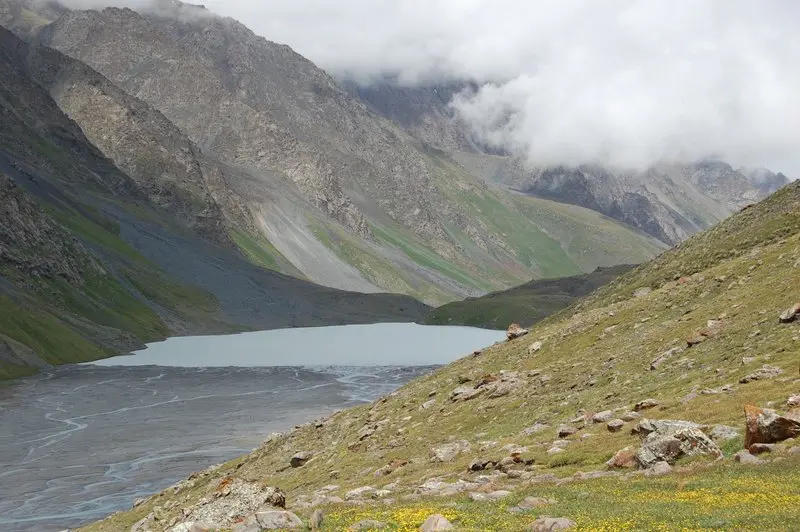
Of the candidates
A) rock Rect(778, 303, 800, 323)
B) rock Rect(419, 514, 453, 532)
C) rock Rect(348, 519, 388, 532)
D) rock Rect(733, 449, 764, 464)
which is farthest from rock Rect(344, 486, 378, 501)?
rock Rect(778, 303, 800, 323)

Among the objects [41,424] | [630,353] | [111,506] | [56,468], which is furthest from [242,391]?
[630,353]

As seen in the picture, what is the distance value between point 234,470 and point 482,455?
2582cm

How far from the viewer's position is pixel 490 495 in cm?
2642

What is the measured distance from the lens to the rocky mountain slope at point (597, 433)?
22641 mm

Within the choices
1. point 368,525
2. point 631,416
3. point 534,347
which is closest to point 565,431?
point 631,416

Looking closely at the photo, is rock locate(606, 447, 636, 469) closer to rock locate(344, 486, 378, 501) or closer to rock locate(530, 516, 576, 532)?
rock locate(530, 516, 576, 532)

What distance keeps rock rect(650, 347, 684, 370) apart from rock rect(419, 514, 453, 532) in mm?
22350

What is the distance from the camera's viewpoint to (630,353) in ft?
145

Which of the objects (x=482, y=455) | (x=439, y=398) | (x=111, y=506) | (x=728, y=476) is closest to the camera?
(x=728, y=476)

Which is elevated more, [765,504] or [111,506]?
[765,504]

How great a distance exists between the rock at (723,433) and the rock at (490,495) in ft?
23.2

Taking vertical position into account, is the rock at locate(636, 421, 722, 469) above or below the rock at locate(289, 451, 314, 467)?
above

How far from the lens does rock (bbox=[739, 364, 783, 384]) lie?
31.5m

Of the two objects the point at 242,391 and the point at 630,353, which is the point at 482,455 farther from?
the point at 242,391
